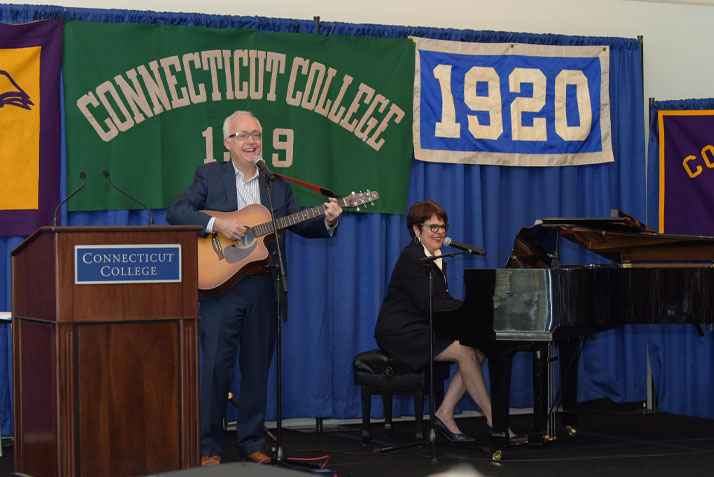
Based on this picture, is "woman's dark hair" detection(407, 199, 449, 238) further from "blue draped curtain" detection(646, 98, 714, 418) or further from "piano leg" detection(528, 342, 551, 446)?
"blue draped curtain" detection(646, 98, 714, 418)

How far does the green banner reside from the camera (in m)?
5.03

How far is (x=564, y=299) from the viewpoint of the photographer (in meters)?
4.04

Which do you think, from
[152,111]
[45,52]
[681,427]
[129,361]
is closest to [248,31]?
[152,111]

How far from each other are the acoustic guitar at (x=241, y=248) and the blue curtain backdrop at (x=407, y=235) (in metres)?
1.29

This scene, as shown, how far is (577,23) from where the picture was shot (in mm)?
6059

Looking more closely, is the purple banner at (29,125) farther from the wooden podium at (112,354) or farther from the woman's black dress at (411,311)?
the woman's black dress at (411,311)

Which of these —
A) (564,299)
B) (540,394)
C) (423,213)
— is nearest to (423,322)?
(423,213)

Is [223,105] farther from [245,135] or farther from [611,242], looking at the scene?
[611,242]

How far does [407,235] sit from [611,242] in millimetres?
1373

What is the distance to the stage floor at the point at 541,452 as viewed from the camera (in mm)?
4133

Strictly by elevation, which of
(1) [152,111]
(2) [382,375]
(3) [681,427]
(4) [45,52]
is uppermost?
(4) [45,52]

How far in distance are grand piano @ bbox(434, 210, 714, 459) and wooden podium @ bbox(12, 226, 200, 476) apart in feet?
5.07

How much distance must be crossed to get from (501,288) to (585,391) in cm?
213

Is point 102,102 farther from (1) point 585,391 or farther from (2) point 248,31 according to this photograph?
(1) point 585,391
